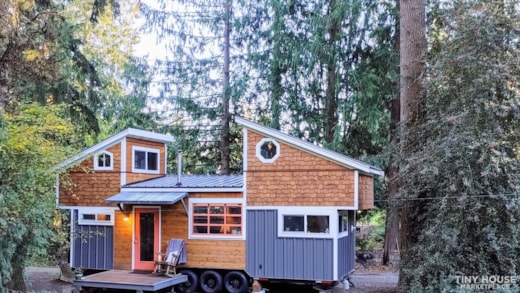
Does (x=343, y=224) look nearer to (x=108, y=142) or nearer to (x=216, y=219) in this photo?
(x=216, y=219)

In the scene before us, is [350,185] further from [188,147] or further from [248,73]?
[188,147]

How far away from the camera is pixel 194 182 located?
11312mm

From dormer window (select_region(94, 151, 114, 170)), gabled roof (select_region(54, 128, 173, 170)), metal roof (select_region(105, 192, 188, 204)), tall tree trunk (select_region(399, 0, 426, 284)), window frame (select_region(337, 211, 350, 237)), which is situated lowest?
window frame (select_region(337, 211, 350, 237))

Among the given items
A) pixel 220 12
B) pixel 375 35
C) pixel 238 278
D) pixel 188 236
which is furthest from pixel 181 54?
pixel 238 278

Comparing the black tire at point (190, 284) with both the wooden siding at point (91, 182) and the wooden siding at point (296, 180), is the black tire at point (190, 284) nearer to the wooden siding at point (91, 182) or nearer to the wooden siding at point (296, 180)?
the wooden siding at point (296, 180)

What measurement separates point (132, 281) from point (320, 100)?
797cm

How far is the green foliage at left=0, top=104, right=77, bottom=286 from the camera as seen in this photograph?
18.8 ft

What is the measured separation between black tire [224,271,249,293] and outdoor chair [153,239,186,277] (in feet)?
3.59

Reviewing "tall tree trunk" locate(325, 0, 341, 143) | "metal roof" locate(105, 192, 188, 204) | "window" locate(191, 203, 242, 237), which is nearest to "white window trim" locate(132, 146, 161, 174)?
"metal roof" locate(105, 192, 188, 204)

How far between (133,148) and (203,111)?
189 inches

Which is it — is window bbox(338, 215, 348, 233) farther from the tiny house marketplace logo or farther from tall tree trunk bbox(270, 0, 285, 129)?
tall tree trunk bbox(270, 0, 285, 129)

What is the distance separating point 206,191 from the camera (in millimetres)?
10602

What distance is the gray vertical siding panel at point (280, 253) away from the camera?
9.59 m

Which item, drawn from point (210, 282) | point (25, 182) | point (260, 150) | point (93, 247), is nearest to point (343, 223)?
point (260, 150)
